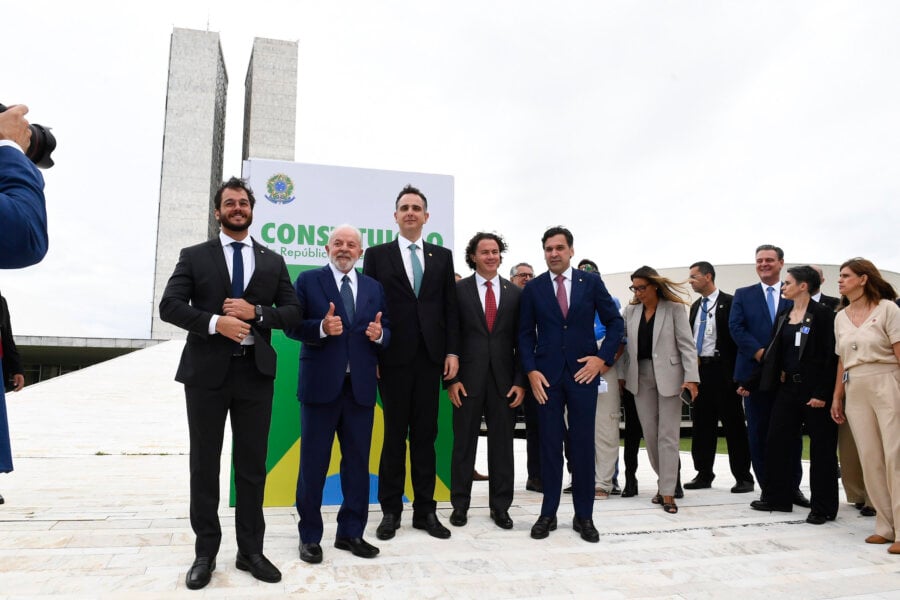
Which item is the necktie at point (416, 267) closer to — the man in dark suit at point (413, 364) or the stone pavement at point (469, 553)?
the man in dark suit at point (413, 364)

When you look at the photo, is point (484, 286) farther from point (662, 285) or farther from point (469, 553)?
point (469, 553)

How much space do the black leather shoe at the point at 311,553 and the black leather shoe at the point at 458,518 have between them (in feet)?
3.23

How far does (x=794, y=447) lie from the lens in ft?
14.0

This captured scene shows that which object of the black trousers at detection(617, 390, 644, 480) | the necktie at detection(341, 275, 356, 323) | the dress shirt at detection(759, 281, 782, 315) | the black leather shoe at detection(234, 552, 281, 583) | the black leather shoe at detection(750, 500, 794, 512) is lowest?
the black leather shoe at detection(750, 500, 794, 512)

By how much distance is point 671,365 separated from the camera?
4.46 metres

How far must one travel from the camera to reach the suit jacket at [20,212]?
136 cm

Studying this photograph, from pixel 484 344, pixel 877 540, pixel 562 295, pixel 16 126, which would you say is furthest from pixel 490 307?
pixel 16 126

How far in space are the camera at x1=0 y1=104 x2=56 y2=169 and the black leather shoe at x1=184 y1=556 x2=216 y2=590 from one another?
1.81 meters

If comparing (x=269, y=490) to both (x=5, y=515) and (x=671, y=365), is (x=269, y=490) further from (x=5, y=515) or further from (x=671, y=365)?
(x=671, y=365)

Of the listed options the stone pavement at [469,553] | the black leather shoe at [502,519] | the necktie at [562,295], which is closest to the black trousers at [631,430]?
the stone pavement at [469,553]

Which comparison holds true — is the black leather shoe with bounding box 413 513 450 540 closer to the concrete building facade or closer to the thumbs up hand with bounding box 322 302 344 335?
the thumbs up hand with bounding box 322 302 344 335

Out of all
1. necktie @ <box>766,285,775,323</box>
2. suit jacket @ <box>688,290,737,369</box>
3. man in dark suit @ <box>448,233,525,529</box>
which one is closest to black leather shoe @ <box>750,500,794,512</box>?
suit jacket @ <box>688,290,737,369</box>

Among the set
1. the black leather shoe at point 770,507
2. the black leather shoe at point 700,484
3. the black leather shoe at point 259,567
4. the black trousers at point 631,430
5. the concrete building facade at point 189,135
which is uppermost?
the concrete building facade at point 189,135

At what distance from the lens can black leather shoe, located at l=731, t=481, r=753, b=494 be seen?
198 inches
